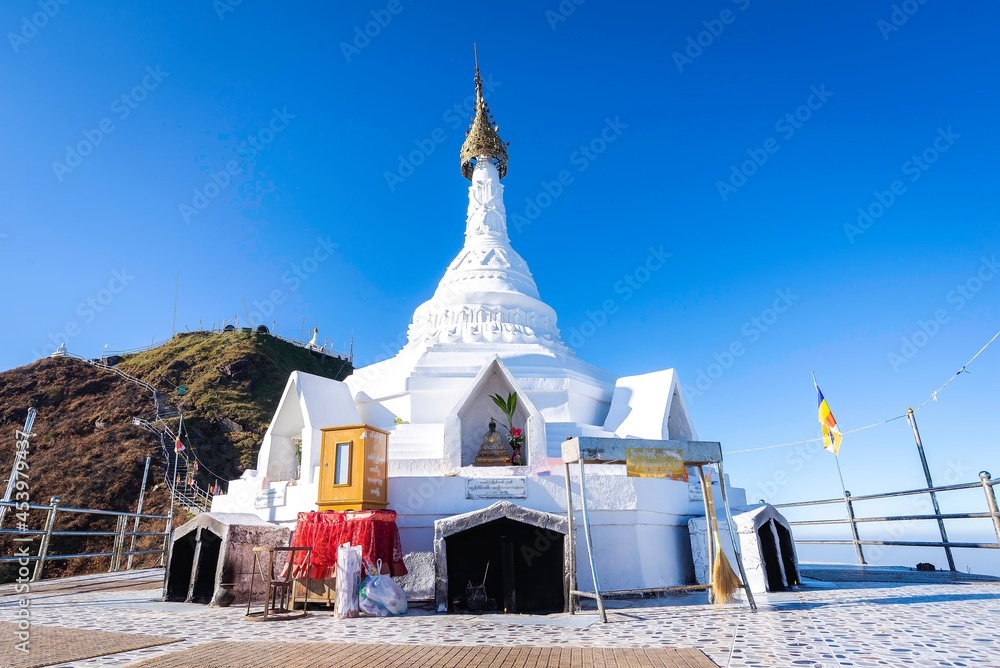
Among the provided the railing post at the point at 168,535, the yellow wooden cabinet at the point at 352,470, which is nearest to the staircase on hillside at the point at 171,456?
the railing post at the point at 168,535

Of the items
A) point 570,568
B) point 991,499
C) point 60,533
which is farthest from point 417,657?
point 60,533

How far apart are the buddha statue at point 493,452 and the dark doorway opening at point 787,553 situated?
19.1 ft

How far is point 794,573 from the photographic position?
38.9ft

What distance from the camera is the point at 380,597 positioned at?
9.52 m

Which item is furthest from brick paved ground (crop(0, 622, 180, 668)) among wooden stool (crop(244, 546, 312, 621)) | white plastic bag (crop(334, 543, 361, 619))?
white plastic bag (crop(334, 543, 361, 619))

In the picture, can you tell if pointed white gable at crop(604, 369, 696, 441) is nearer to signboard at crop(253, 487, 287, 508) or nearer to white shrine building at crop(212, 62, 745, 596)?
white shrine building at crop(212, 62, 745, 596)

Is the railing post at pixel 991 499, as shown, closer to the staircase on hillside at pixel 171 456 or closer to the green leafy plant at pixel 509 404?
the green leafy plant at pixel 509 404

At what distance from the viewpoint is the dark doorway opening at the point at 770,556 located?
11289 millimetres

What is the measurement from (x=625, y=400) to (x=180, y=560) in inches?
457

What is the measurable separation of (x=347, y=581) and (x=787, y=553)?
28.7 ft

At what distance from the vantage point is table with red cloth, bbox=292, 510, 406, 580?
32.7 ft

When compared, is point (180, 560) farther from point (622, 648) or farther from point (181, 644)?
point (622, 648)

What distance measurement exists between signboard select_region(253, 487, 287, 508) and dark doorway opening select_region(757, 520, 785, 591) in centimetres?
1016

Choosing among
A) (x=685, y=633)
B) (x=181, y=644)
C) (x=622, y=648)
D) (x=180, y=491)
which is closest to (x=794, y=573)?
(x=685, y=633)
